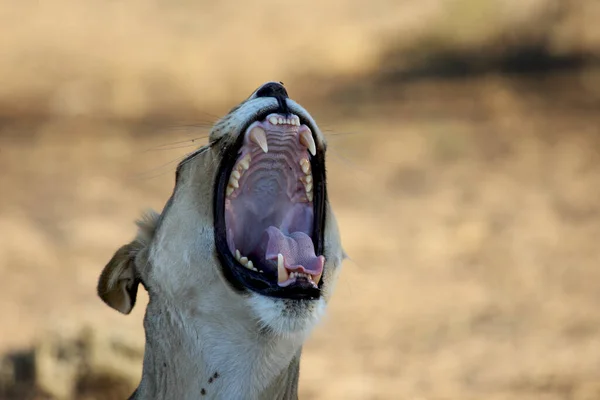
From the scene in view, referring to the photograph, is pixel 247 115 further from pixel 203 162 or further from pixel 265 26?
pixel 265 26

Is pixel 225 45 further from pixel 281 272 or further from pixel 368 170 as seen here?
pixel 281 272

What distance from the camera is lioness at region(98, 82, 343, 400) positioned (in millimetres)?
3600

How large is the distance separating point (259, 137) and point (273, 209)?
0.41 meters

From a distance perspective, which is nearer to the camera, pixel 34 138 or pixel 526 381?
pixel 526 381

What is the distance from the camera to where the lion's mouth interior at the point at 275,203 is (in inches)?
145

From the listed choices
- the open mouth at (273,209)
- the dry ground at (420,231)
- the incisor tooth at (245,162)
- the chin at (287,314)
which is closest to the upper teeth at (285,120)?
the open mouth at (273,209)

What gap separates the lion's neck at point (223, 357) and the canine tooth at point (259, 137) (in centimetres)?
59

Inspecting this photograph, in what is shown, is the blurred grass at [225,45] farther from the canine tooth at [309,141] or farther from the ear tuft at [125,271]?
the canine tooth at [309,141]

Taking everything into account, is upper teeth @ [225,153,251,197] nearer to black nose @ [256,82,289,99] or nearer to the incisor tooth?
the incisor tooth

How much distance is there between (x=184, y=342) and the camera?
12.3 ft

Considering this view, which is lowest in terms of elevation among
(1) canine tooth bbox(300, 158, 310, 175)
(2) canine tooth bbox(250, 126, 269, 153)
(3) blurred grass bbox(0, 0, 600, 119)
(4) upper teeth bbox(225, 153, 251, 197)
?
(4) upper teeth bbox(225, 153, 251, 197)

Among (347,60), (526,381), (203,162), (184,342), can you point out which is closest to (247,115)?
(203,162)

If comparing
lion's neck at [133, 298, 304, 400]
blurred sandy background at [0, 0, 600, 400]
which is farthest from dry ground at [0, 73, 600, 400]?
lion's neck at [133, 298, 304, 400]

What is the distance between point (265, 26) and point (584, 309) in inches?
231
